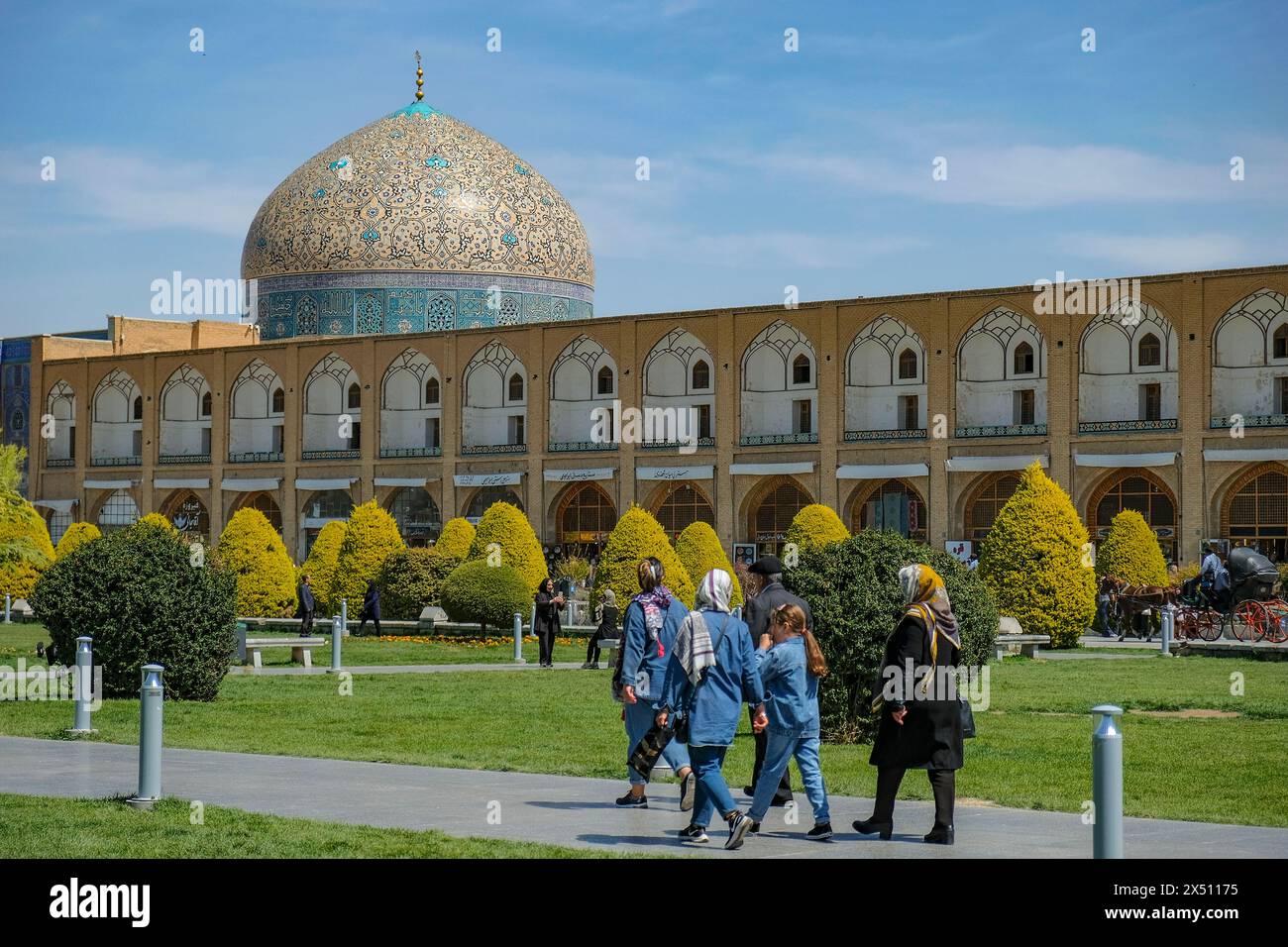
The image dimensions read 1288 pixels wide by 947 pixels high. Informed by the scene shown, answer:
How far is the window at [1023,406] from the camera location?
135 ft

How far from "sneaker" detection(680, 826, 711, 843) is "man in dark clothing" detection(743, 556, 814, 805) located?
96cm

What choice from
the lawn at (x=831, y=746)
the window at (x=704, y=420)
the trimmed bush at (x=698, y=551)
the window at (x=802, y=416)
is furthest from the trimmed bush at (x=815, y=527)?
the lawn at (x=831, y=746)

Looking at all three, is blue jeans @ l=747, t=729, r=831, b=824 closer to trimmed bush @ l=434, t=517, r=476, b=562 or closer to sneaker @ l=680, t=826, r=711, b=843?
sneaker @ l=680, t=826, r=711, b=843

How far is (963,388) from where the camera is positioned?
41.3m

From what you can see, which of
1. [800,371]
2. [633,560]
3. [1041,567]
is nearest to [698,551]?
[633,560]

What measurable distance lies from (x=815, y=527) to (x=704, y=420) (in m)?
10.6

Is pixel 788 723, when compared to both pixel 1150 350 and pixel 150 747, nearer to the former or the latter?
pixel 150 747

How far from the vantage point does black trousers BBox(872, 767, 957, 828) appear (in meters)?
8.58

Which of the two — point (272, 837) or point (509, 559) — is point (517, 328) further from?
point (272, 837)

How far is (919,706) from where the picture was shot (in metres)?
8.73

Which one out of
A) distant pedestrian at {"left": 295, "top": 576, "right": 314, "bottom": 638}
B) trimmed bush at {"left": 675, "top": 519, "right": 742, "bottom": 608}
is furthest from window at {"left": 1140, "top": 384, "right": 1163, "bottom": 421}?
distant pedestrian at {"left": 295, "top": 576, "right": 314, "bottom": 638}

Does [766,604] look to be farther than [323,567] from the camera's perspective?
No
